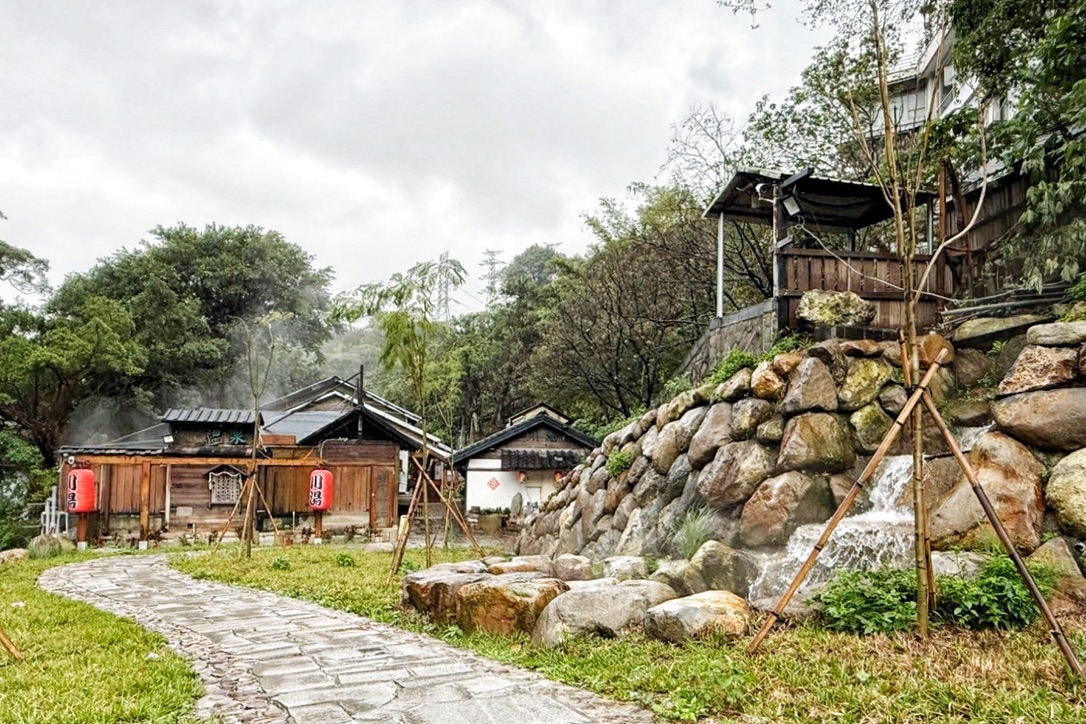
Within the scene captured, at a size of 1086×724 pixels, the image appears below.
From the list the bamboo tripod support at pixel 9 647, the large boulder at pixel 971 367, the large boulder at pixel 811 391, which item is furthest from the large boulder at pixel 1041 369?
the bamboo tripod support at pixel 9 647

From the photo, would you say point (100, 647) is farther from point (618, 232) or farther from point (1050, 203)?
point (618, 232)

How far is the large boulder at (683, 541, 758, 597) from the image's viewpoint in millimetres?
6871

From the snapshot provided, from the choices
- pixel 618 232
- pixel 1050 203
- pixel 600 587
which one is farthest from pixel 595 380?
pixel 600 587

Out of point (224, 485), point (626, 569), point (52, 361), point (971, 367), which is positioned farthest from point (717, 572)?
point (52, 361)

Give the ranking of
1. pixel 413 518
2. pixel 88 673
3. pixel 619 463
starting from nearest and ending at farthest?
pixel 88 673 < pixel 413 518 < pixel 619 463

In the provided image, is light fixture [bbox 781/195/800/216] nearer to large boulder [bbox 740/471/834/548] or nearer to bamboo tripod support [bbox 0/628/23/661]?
large boulder [bbox 740/471/834/548]

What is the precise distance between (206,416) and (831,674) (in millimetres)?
21038

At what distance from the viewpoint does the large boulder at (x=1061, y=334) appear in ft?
23.1

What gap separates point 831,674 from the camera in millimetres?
Result: 4320

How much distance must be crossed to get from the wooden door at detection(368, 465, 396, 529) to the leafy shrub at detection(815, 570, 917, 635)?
52.3ft

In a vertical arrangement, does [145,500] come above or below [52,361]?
below

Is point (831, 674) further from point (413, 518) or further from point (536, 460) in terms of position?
point (536, 460)

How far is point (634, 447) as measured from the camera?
38.0 ft

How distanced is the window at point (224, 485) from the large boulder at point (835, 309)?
1616 cm
